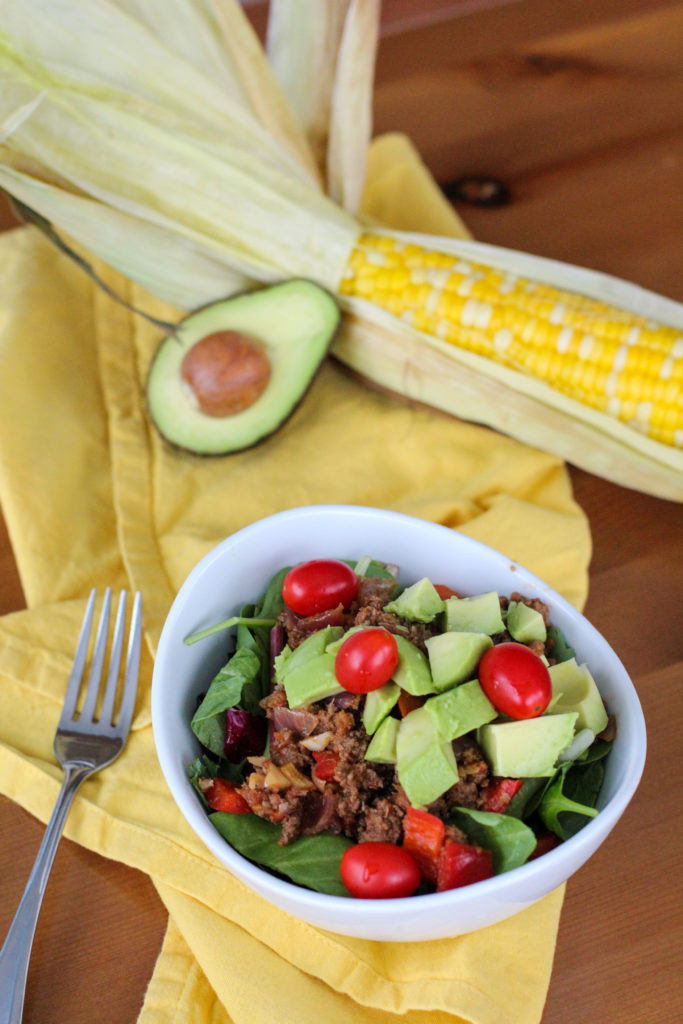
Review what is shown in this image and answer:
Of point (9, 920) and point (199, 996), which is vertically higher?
point (9, 920)

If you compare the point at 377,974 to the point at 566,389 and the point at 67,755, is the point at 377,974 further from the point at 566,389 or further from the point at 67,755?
the point at 566,389

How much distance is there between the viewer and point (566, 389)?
6.27ft

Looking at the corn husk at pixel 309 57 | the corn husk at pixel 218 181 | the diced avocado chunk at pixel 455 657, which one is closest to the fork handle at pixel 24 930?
the diced avocado chunk at pixel 455 657

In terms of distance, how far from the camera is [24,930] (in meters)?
1.25

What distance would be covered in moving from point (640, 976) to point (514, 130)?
2.27 m

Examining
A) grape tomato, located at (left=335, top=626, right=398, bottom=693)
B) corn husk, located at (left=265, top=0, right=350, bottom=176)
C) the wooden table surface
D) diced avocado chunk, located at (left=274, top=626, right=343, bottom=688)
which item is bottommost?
the wooden table surface

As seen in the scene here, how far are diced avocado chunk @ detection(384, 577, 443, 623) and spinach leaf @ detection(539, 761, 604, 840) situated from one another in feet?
0.94

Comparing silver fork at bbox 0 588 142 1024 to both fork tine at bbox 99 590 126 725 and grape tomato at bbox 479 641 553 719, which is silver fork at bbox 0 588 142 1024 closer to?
fork tine at bbox 99 590 126 725

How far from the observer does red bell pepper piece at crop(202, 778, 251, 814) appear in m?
1.22

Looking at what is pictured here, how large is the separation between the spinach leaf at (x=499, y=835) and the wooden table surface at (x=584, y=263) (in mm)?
342

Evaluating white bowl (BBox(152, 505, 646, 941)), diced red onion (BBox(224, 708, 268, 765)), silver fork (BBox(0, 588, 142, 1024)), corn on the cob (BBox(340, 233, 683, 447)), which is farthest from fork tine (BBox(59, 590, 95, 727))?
corn on the cob (BBox(340, 233, 683, 447))

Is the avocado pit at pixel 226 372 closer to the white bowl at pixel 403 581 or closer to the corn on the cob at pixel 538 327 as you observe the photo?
the corn on the cob at pixel 538 327

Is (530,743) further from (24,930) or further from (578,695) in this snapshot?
(24,930)

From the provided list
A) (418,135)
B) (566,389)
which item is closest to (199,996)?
(566,389)
